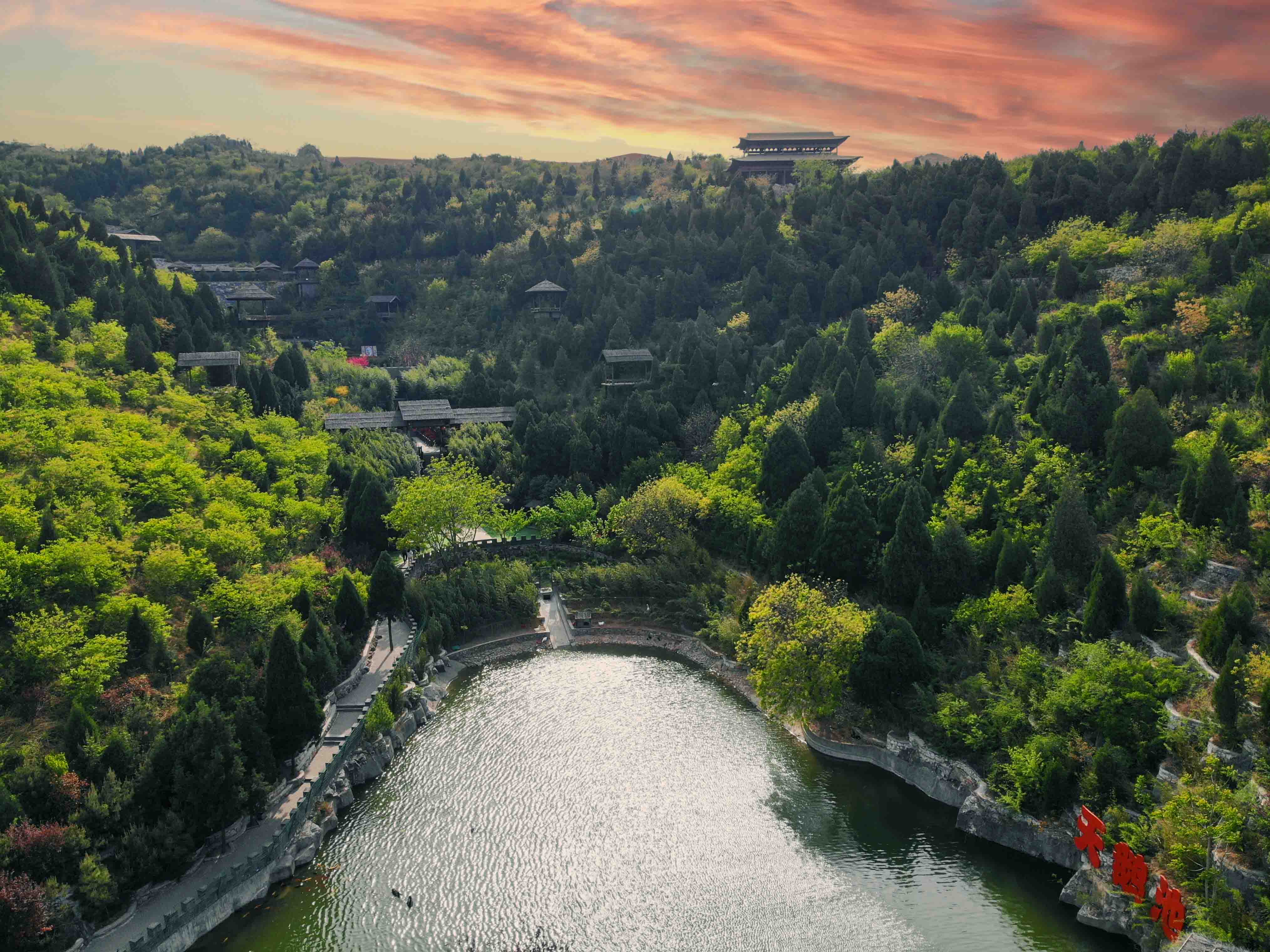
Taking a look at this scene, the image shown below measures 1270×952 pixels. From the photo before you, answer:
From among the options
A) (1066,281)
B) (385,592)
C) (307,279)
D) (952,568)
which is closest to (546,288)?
(307,279)

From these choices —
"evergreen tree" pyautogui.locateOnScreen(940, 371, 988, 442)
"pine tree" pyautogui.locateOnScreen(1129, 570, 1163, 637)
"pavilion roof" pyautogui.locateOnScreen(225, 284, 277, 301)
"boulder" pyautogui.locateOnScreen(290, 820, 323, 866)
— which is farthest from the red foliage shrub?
"pavilion roof" pyautogui.locateOnScreen(225, 284, 277, 301)

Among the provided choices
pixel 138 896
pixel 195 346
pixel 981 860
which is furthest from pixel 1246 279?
pixel 195 346

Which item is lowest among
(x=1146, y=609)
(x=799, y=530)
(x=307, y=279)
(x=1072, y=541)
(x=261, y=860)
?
(x=261, y=860)

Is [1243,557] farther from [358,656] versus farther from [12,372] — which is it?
[12,372]

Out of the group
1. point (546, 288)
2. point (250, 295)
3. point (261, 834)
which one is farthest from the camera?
point (546, 288)

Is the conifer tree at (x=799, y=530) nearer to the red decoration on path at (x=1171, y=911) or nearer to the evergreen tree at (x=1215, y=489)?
the evergreen tree at (x=1215, y=489)

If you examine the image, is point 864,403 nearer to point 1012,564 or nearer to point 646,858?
point 1012,564
